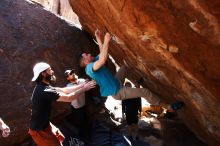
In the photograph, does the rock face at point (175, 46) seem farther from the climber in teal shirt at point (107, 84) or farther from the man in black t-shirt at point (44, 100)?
the man in black t-shirt at point (44, 100)

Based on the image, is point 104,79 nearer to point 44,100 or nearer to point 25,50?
point 44,100

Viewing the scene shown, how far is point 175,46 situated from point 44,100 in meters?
2.12

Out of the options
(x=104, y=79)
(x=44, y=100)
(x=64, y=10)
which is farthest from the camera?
(x=64, y=10)

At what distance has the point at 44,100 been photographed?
18.0 ft

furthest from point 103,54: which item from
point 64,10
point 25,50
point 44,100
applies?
point 64,10

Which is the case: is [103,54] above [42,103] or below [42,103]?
above

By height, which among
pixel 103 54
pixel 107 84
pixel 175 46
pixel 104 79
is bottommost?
pixel 107 84

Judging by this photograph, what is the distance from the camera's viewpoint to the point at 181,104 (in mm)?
6730

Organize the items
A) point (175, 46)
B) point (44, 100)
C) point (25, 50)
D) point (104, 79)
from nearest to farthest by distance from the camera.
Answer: point (175, 46), point (44, 100), point (104, 79), point (25, 50)

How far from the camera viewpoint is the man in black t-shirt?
17.9ft

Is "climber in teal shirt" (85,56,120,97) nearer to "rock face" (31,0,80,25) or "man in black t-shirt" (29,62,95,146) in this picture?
"man in black t-shirt" (29,62,95,146)

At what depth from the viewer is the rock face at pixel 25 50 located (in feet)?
23.7

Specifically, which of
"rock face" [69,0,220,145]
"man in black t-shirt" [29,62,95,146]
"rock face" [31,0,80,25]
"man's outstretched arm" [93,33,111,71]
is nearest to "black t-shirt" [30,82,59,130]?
"man in black t-shirt" [29,62,95,146]

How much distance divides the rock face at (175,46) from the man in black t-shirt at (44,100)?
3.85ft
